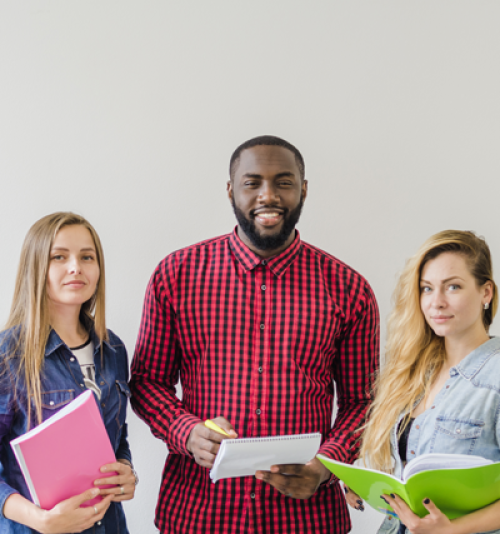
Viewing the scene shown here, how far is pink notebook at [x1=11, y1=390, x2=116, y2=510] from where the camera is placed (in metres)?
1.27

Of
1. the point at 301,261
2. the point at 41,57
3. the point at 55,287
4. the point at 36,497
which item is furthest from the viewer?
the point at 41,57

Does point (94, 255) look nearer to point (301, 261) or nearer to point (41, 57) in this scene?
point (301, 261)

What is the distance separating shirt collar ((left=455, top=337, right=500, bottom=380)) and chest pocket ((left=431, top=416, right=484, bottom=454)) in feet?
0.42

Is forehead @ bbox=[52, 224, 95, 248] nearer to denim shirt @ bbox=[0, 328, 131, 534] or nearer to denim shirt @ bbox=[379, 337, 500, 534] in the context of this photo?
denim shirt @ bbox=[0, 328, 131, 534]

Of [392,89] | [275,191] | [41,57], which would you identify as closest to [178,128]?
[41,57]

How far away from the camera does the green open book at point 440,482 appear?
3.98ft

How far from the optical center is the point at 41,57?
2.30 meters

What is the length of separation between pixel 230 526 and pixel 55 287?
0.91 m

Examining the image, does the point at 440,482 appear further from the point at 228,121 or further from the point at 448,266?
the point at 228,121

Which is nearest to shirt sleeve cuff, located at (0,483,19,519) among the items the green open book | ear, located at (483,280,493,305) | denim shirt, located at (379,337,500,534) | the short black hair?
the green open book

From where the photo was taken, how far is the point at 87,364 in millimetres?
1659

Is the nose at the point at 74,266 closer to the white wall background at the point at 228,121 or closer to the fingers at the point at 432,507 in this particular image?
the white wall background at the point at 228,121

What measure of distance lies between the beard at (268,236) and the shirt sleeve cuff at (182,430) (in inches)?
23.4

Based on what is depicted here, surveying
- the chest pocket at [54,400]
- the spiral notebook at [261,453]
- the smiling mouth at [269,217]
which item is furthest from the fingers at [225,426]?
the smiling mouth at [269,217]
